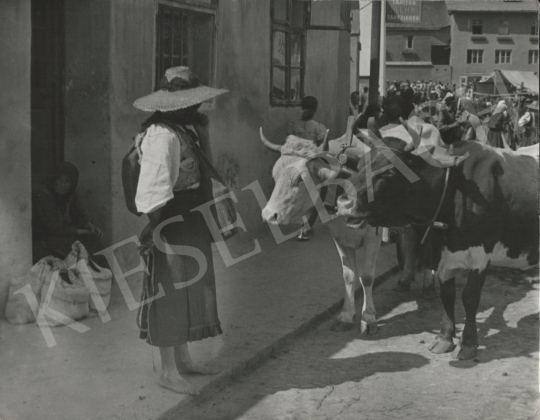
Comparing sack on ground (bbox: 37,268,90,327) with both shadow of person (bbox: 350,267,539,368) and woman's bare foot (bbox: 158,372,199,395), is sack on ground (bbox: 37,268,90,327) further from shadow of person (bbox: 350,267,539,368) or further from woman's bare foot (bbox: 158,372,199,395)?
shadow of person (bbox: 350,267,539,368)

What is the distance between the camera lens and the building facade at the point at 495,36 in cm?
707

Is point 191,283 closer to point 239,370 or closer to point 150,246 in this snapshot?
point 150,246

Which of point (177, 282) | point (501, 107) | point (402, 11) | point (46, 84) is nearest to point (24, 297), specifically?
point (177, 282)

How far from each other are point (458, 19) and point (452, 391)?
8.29 meters

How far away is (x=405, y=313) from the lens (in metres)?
7.47

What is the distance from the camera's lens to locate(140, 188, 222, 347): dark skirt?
493cm

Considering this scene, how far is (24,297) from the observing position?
20.6 ft

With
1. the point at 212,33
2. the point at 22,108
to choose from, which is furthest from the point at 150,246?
the point at 212,33

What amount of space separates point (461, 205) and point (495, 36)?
12.9 ft

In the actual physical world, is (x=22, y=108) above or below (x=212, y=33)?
below

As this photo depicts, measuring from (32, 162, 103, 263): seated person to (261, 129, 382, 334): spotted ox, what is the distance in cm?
180

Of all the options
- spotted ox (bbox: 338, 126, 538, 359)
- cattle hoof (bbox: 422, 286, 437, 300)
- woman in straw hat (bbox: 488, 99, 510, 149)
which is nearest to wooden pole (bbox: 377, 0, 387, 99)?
woman in straw hat (bbox: 488, 99, 510, 149)

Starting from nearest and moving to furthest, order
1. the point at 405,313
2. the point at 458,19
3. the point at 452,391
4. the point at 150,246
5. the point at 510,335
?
the point at 150,246 < the point at 452,391 < the point at 510,335 < the point at 405,313 < the point at 458,19

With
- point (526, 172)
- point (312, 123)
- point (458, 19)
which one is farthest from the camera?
point (458, 19)
